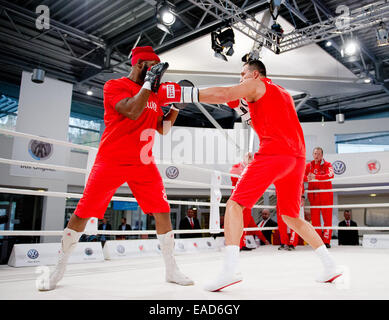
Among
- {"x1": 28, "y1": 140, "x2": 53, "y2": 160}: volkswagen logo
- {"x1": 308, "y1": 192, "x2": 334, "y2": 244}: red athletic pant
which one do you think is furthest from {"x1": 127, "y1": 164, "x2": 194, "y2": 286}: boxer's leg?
{"x1": 28, "y1": 140, "x2": 53, "y2": 160}: volkswagen logo

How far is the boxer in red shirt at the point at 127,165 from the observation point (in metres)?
1.80

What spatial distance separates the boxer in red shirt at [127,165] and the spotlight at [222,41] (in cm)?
484

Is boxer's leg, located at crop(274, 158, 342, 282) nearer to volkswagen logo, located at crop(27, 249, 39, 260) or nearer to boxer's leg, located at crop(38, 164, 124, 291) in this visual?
boxer's leg, located at crop(38, 164, 124, 291)

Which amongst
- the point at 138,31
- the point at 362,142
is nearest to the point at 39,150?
the point at 138,31

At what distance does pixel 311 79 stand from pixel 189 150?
5.48 m

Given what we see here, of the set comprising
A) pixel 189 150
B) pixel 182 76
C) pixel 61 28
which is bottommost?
pixel 189 150

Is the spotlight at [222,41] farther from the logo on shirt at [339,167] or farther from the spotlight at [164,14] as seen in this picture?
the logo on shirt at [339,167]

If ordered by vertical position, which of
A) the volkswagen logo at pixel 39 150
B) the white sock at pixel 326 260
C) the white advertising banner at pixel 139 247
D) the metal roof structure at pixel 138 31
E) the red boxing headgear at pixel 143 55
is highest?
the metal roof structure at pixel 138 31

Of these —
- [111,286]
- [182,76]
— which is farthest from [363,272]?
[182,76]

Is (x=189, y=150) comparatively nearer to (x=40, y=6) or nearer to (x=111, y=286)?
(x=40, y=6)

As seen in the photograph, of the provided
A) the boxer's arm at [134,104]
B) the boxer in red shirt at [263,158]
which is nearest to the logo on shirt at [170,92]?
the boxer in red shirt at [263,158]

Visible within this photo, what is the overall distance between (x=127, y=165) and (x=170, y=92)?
1.60 feet

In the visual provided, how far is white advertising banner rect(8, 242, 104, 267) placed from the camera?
265 cm

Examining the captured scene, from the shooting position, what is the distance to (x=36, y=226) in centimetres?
1103
